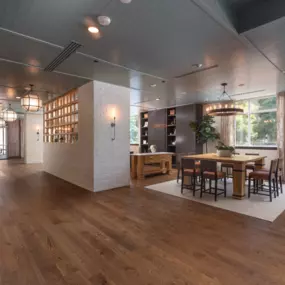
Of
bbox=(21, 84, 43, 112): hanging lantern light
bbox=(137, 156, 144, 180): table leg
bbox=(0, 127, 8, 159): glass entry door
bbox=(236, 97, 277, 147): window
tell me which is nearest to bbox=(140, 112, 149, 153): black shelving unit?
bbox=(137, 156, 144, 180): table leg

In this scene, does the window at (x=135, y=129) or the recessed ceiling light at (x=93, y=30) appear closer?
the recessed ceiling light at (x=93, y=30)

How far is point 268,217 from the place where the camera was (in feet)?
11.2

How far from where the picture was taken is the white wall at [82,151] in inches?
201

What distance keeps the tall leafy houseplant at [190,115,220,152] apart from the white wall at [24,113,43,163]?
834cm

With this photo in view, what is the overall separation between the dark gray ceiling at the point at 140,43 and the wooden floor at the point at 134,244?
8.84 feet

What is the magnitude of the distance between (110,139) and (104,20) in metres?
3.30

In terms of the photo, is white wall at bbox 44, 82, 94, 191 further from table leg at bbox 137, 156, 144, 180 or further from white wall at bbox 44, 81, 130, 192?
table leg at bbox 137, 156, 144, 180

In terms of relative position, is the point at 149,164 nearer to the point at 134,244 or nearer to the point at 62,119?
the point at 62,119

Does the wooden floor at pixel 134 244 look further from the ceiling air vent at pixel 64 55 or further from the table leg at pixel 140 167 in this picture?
the ceiling air vent at pixel 64 55

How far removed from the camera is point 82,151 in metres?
5.43

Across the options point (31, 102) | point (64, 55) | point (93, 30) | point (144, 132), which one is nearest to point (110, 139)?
point (31, 102)

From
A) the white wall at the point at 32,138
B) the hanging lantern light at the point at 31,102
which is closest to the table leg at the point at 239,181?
the hanging lantern light at the point at 31,102

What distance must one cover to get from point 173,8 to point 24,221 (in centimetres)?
360

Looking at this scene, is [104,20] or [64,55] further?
[64,55]
